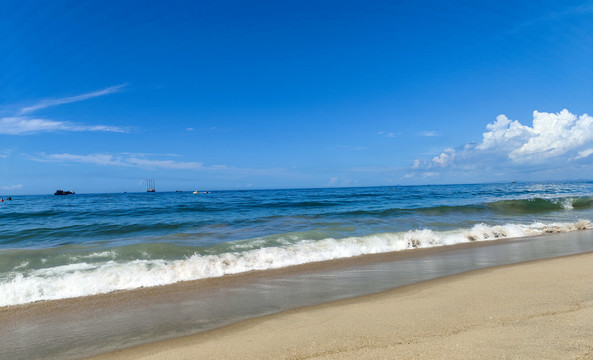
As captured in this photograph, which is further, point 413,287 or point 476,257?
point 476,257

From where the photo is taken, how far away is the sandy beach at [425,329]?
3.02m

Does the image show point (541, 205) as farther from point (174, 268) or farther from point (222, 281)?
point (174, 268)

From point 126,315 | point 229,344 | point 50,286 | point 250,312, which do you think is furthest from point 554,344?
point 50,286

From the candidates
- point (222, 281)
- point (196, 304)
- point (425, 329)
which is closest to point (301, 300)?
point (196, 304)

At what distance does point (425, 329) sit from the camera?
3594 mm

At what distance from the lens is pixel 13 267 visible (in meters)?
8.25

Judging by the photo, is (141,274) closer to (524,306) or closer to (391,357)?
(391,357)

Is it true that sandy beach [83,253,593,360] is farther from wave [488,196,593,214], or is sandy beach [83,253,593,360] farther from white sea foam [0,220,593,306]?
wave [488,196,593,214]

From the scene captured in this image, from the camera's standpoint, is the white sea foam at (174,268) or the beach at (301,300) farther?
the white sea foam at (174,268)

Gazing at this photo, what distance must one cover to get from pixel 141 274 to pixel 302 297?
387cm

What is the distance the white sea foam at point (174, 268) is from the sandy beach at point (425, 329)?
3351 mm

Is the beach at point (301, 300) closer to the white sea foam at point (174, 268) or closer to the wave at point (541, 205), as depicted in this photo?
the white sea foam at point (174, 268)

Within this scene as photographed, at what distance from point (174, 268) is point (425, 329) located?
226 inches

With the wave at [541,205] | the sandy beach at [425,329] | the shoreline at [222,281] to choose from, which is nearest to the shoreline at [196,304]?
the shoreline at [222,281]
